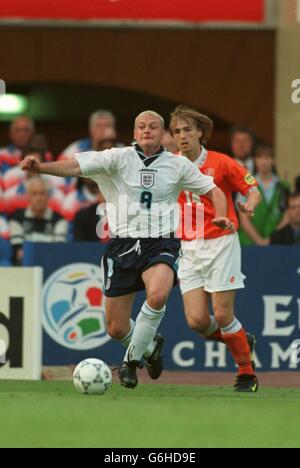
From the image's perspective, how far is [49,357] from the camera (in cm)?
1306

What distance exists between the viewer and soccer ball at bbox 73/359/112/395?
32.4ft

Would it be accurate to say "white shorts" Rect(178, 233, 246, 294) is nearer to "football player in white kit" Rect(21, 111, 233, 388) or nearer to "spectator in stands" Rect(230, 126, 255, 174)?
"football player in white kit" Rect(21, 111, 233, 388)

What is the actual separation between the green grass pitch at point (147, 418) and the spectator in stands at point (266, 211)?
3535 millimetres

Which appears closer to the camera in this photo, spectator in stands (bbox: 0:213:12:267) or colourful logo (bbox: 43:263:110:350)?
colourful logo (bbox: 43:263:110:350)

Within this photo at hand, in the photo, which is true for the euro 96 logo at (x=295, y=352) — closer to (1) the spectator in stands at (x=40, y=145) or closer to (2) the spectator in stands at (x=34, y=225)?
(2) the spectator in stands at (x=34, y=225)

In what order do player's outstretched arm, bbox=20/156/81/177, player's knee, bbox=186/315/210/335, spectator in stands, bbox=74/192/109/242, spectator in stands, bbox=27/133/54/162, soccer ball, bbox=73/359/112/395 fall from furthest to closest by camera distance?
1. spectator in stands, bbox=27/133/54/162
2. spectator in stands, bbox=74/192/109/242
3. player's knee, bbox=186/315/210/335
4. soccer ball, bbox=73/359/112/395
5. player's outstretched arm, bbox=20/156/81/177

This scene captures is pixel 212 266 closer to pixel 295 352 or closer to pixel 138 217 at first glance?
pixel 138 217

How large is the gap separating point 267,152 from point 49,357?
291cm

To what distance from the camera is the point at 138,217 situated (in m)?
10.4

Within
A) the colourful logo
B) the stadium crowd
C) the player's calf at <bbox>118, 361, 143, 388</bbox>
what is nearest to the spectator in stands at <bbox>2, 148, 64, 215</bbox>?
the stadium crowd

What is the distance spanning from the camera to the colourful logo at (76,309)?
1310cm

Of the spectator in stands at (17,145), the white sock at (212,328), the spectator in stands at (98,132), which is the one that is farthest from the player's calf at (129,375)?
the spectator in stands at (17,145)

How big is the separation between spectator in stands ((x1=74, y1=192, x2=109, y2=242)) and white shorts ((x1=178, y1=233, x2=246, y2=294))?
257cm
